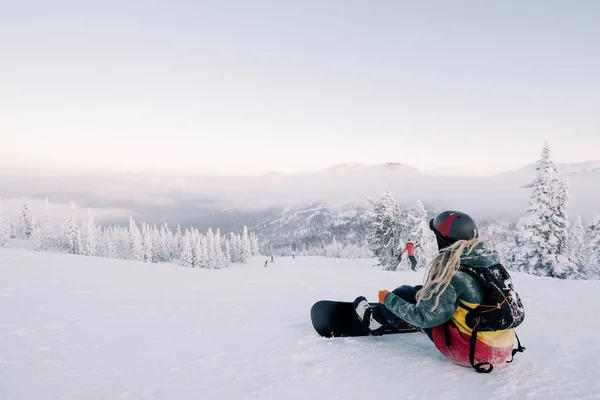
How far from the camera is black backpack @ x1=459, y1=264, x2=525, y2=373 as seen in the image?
371 cm

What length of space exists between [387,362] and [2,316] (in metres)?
7.39

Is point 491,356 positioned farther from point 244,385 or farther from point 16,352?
point 16,352

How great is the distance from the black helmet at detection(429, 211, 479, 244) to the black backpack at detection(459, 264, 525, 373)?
35 centimetres

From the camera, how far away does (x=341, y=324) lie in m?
5.23

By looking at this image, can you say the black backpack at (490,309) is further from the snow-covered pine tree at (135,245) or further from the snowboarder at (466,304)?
the snow-covered pine tree at (135,245)

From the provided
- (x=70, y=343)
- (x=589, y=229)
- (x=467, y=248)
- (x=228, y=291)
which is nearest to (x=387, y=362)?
(x=467, y=248)

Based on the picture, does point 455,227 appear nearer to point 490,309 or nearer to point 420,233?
point 490,309

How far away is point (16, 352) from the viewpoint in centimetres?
495

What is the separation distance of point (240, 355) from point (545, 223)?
30852mm

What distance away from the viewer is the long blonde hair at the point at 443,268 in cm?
375

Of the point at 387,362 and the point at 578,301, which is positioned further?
the point at 578,301

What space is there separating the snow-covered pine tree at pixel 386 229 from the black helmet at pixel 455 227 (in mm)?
40295

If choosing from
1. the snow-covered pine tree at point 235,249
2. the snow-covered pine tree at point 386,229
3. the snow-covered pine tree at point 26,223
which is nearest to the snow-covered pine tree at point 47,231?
the snow-covered pine tree at point 26,223

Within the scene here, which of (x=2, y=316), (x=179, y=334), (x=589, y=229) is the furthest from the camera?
(x=589, y=229)
